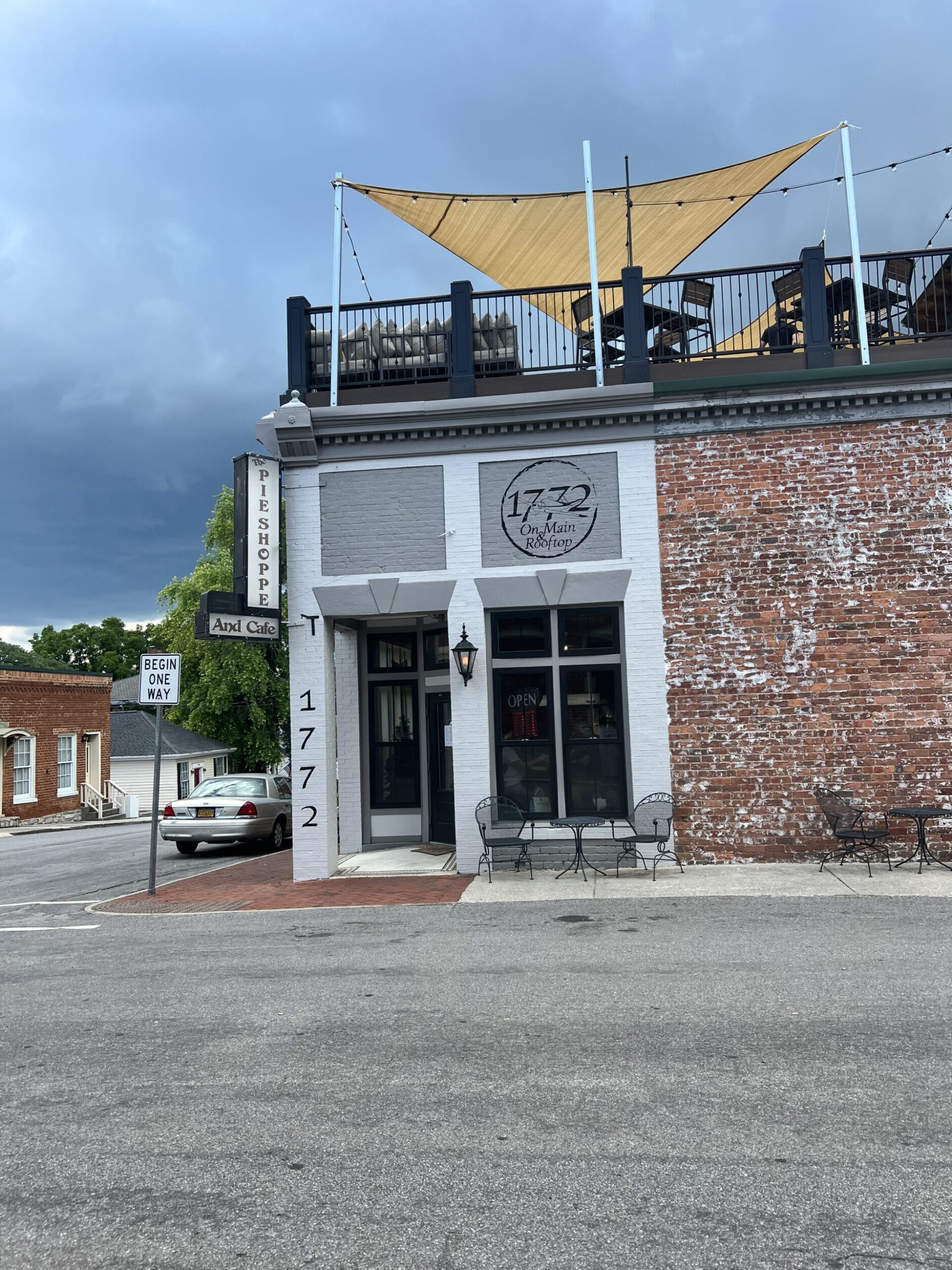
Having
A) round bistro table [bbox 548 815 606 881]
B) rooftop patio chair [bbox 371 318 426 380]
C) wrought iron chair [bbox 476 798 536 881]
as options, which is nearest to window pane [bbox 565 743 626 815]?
round bistro table [bbox 548 815 606 881]

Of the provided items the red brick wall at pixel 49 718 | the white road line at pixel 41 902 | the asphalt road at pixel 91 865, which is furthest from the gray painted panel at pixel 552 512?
the red brick wall at pixel 49 718

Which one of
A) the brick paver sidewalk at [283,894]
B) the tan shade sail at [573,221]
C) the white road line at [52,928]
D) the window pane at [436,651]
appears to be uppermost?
the tan shade sail at [573,221]

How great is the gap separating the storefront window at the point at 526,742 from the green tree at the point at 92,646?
228ft

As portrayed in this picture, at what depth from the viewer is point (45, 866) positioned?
55.0 ft

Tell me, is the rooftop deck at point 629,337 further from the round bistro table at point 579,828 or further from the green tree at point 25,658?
the green tree at point 25,658

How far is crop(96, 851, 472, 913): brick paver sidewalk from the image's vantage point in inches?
412

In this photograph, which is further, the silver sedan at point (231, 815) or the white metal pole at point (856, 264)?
the silver sedan at point (231, 815)

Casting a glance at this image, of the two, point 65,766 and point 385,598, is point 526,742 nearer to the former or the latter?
point 385,598

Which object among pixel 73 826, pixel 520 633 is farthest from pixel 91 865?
pixel 73 826

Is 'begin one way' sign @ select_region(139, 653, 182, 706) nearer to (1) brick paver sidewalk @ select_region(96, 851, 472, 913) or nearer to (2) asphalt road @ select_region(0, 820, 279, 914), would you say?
(1) brick paver sidewalk @ select_region(96, 851, 472, 913)

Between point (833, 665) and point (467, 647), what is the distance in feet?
14.7

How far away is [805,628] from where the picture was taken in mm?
11555

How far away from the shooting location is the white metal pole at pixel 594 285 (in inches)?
477

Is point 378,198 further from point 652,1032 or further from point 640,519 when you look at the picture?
point 652,1032
